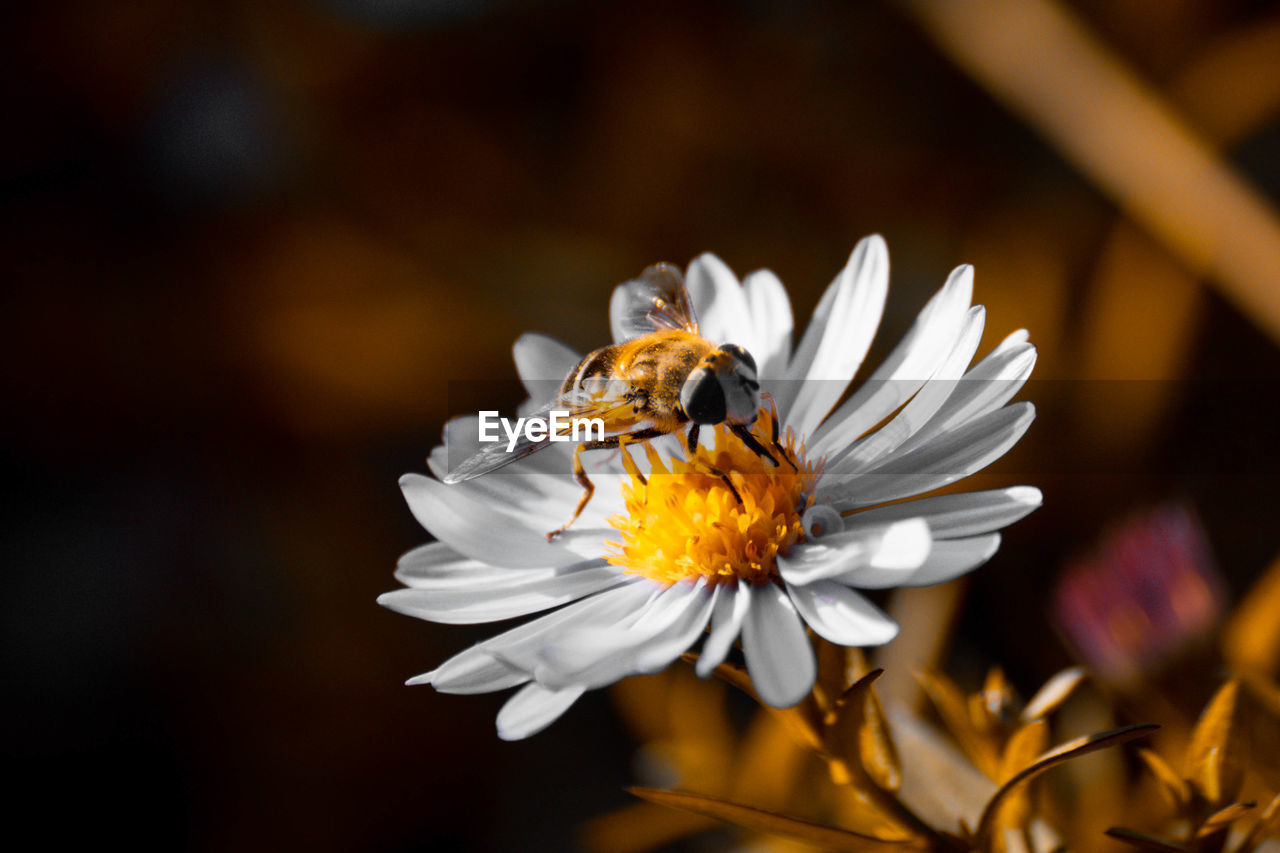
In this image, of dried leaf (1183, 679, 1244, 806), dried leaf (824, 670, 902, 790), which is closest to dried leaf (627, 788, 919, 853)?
dried leaf (824, 670, 902, 790)

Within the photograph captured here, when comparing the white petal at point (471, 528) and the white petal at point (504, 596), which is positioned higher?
the white petal at point (471, 528)

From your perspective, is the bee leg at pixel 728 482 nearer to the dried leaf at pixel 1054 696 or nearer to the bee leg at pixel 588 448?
the bee leg at pixel 588 448

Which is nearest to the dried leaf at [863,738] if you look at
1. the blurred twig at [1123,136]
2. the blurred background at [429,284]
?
the blurred background at [429,284]

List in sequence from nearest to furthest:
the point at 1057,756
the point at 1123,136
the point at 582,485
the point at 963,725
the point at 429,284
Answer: the point at 1057,756 < the point at 963,725 < the point at 582,485 < the point at 1123,136 < the point at 429,284

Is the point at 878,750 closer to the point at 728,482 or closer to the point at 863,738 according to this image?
the point at 863,738

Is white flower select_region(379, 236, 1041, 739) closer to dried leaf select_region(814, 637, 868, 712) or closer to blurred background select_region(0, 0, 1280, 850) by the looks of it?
dried leaf select_region(814, 637, 868, 712)

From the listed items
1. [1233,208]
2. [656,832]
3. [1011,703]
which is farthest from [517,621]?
[1233,208]

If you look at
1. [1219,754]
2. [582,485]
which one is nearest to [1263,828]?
[1219,754]
